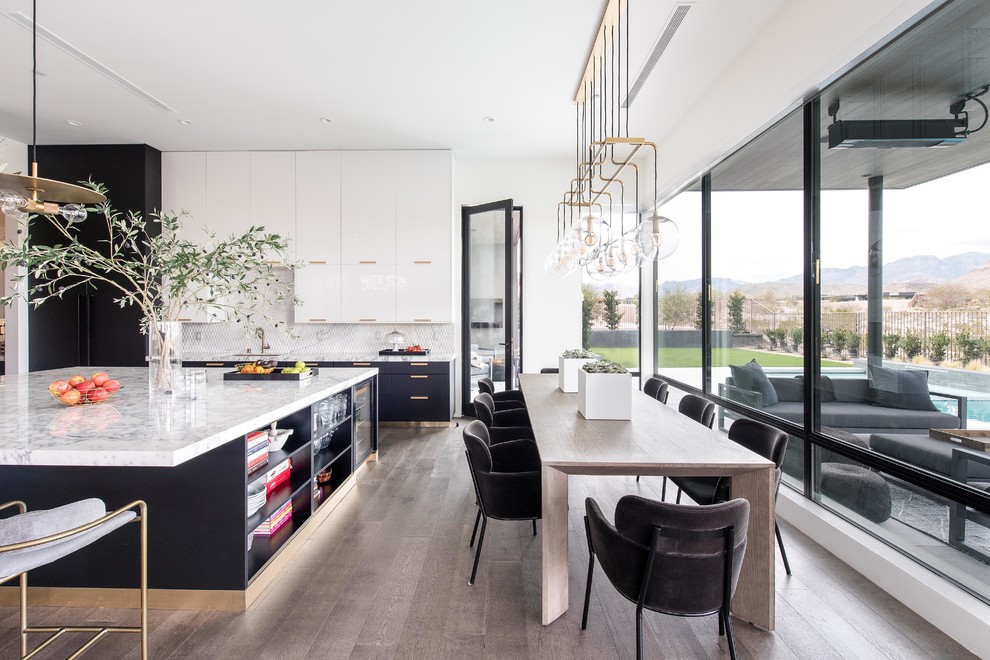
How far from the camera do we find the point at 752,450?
2543 mm

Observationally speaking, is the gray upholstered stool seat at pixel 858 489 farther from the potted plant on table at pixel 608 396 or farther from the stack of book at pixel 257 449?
the stack of book at pixel 257 449

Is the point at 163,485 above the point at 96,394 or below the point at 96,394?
below

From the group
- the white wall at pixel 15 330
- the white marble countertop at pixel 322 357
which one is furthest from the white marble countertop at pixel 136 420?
the white wall at pixel 15 330

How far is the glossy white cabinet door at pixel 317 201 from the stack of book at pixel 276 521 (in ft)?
12.4

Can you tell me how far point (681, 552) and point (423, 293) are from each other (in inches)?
187

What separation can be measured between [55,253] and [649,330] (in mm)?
5914

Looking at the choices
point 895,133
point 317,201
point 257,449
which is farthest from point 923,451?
point 317,201

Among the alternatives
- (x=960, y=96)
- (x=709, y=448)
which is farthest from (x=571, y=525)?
(x=960, y=96)

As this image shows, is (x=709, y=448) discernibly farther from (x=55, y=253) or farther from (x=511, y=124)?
(x=511, y=124)

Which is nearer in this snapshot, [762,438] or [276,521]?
[762,438]

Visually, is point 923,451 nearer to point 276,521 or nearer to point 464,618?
point 464,618

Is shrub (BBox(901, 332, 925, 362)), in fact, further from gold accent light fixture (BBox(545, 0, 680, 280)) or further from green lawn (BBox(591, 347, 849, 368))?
gold accent light fixture (BBox(545, 0, 680, 280))

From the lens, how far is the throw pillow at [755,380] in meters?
3.56

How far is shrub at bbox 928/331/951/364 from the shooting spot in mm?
→ 2092
